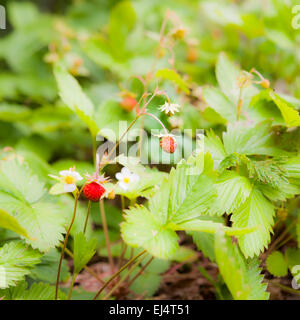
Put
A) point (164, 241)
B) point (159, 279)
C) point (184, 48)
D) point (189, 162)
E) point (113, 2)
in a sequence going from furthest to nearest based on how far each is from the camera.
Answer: point (113, 2), point (184, 48), point (159, 279), point (189, 162), point (164, 241)

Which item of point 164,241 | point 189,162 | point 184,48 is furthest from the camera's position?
point 184,48

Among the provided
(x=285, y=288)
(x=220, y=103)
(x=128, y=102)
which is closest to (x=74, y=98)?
(x=128, y=102)

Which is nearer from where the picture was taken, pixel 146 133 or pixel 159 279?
pixel 159 279

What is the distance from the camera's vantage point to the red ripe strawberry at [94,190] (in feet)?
2.34

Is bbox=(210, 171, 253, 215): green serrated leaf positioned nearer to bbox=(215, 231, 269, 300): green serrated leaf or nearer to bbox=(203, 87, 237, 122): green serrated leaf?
bbox=(215, 231, 269, 300): green serrated leaf

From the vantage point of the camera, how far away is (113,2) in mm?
2201

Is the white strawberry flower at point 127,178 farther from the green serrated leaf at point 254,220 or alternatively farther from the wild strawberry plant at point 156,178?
the green serrated leaf at point 254,220

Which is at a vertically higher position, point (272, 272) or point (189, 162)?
point (189, 162)

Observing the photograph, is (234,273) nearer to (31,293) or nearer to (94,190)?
(94,190)

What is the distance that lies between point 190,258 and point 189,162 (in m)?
0.43

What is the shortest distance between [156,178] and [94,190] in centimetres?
19
